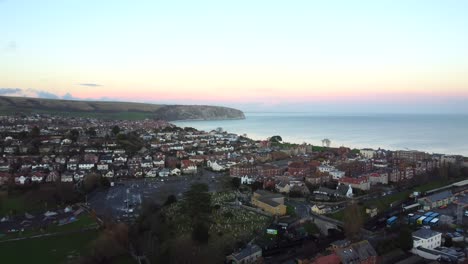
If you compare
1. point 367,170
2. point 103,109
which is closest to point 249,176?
point 367,170

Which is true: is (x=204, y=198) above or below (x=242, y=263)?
above

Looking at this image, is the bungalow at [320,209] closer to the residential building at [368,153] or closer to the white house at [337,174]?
the white house at [337,174]

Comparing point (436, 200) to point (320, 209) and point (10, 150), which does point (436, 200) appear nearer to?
point (320, 209)

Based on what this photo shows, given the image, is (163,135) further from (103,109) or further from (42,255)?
(103,109)

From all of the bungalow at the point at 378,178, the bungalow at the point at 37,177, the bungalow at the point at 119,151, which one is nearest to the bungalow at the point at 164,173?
the bungalow at the point at 119,151

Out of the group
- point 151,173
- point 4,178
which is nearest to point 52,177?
point 4,178

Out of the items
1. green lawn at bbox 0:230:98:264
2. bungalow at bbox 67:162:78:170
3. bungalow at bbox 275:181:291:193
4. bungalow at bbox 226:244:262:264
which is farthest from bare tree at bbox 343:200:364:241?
bungalow at bbox 67:162:78:170
